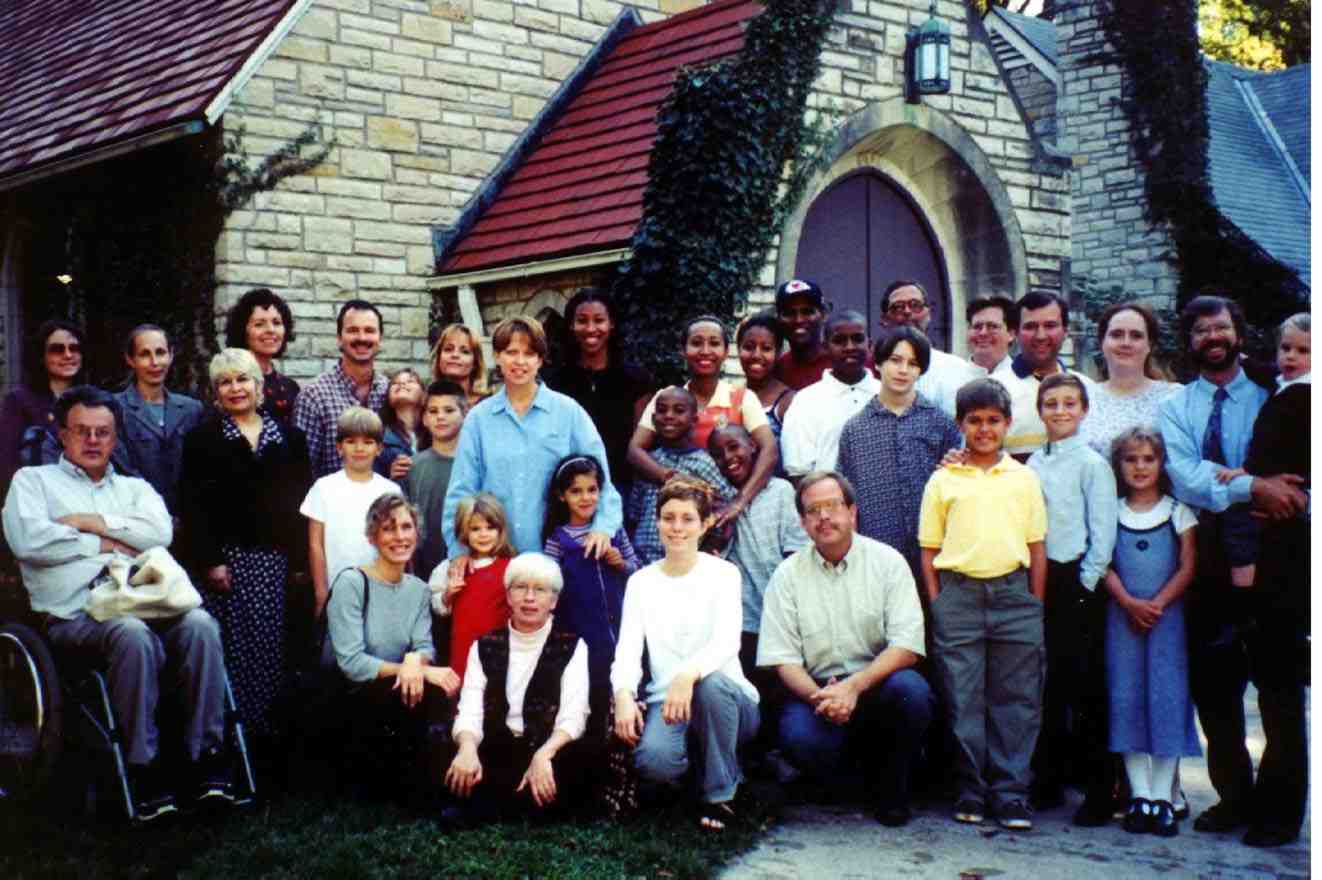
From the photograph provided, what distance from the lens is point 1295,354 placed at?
4.76m

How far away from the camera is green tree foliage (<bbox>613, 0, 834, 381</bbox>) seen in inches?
350

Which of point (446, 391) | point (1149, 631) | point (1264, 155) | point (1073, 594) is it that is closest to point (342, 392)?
point (446, 391)

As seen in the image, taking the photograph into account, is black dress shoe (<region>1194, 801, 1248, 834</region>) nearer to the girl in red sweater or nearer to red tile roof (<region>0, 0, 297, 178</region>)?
the girl in red sweater

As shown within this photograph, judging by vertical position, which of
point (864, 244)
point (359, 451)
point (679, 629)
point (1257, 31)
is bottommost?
point (679, 629)

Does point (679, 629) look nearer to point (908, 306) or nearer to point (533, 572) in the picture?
point (533, 572)

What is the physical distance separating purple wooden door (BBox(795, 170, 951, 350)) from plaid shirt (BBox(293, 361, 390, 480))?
4733mm

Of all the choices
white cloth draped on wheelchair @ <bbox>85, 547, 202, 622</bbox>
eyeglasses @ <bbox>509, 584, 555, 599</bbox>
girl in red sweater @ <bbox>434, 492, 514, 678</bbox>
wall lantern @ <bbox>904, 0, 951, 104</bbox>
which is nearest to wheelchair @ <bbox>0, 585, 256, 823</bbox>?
white cloth draped on wheelchair @ <bbox>85, 547, 202, 622</bbox>

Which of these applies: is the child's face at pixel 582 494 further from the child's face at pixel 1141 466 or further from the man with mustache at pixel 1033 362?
the child's face at pixel 1141 466

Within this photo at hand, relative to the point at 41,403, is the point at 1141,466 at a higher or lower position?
lower

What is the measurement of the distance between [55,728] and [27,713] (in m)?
0.30

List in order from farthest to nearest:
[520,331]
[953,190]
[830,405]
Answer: [953,190] < [830,405] < [520,331]

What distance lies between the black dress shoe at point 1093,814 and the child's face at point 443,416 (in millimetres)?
2882

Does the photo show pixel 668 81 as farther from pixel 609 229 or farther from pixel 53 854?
pixel 53 854

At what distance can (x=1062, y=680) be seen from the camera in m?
5.20
